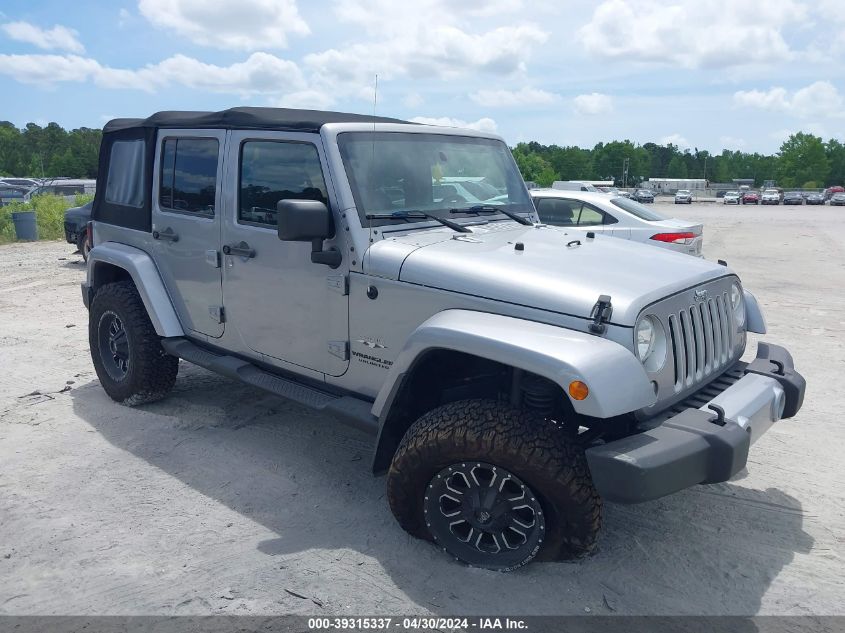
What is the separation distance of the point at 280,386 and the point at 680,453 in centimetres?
229

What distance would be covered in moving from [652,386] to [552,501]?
63cm

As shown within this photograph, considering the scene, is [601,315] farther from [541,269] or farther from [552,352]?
[541,269]

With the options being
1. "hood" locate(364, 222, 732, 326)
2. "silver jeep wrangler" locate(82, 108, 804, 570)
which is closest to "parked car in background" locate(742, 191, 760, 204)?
"silver jeep wrangler" locate(82, 108, 804, 570)

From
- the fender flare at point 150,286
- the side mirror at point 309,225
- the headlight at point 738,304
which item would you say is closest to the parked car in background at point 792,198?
the headlight at point 738,304

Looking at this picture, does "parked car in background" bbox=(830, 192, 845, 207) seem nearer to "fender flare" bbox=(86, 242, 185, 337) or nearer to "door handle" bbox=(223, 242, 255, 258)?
"fender flare" bbox=(86, 242, 185, 337)

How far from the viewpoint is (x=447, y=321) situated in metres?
3.13

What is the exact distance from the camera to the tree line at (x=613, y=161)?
255 ft

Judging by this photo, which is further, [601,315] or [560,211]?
[560,211]

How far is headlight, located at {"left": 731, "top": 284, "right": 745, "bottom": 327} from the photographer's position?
386 centimetres

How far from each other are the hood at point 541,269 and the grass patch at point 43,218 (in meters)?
16.3

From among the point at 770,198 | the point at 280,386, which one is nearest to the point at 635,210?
the point at 280,386

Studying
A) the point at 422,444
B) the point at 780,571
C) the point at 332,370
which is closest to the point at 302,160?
the point at 332,370

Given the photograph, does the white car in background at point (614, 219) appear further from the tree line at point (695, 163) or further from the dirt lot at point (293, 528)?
the tree line at point (695, 163)

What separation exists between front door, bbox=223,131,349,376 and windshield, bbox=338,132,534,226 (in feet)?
0.62
